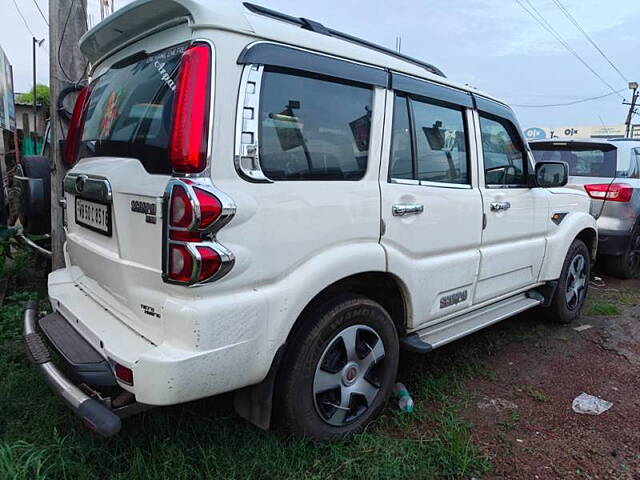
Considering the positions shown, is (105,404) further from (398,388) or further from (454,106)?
(454,106)

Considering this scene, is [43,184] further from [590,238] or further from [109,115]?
[590,238]

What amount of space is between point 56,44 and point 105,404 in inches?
122

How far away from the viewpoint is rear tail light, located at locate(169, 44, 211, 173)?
1.79m

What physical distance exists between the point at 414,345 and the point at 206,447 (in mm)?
1235

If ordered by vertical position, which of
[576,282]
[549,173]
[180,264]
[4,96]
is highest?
[4,96]

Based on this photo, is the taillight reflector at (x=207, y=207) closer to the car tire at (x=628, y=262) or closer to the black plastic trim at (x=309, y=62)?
the black plastic trim at (x=309, y=62)

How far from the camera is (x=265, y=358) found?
2008 millimetres

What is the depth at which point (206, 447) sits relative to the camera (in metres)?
2.33

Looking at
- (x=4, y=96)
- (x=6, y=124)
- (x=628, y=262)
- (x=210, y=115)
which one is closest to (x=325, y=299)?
(x=210, y=115)

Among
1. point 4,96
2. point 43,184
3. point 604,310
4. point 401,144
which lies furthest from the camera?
point 4,96

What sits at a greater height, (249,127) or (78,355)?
(249,127)

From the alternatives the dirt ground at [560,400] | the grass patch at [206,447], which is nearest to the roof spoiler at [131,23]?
the grass patch at [206,447]

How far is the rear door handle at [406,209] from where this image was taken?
8.23 ft

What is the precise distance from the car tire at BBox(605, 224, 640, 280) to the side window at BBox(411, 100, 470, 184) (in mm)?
3906
